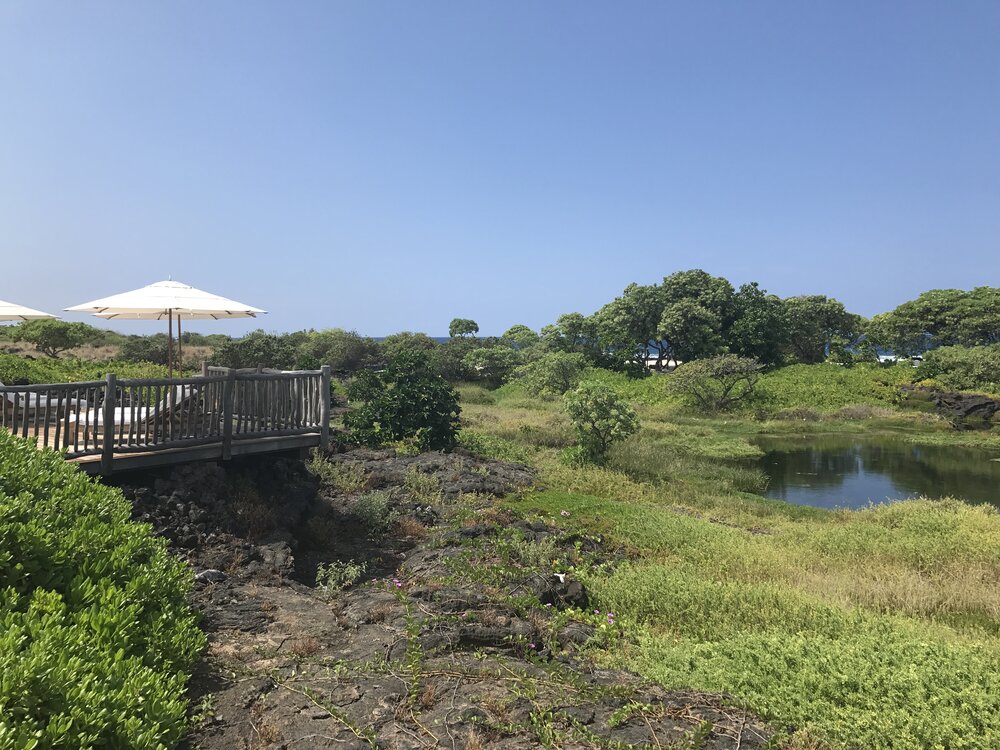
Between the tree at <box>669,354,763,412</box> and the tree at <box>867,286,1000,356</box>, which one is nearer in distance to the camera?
the tree at <box>669,354,763,412</box>

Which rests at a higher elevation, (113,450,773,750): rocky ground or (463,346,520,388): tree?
(463,346,520,388): tree

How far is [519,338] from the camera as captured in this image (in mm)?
63531

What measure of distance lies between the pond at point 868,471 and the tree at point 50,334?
3298 cm

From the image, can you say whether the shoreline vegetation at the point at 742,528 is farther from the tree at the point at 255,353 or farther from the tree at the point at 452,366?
the tree at the point at 452,366

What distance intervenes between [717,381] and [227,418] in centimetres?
3206

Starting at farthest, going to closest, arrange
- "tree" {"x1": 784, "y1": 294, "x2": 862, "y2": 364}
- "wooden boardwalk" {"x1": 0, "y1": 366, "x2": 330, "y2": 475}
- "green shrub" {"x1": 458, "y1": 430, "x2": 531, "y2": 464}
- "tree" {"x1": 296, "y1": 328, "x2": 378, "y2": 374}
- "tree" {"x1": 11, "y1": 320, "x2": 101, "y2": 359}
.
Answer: "tree" {"x1": 784, "y1": 294, "x2": 862, "y2": 364} < "tree" {"x1": 296, "y1": 328, "x2": 378, "y2": 374} < "tree" {"x1": 11, "y1": 320, "x2": 101, "y2": 359} < "green shrub" {"x1": 458, "y1": 430, "x2": 531, "y2": 464} < "wooden boardwalk" {"x1": 0, "y1": 366, "x2": 330, "y2": 475}

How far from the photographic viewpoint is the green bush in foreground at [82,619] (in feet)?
7.96

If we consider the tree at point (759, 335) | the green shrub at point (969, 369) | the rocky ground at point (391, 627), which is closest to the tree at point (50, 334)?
the rocky ground at point (391, 627)

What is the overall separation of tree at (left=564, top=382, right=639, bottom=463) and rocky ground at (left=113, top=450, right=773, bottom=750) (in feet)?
20.3

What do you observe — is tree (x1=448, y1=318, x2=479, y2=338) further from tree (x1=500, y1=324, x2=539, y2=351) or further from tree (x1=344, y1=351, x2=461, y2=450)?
tree (x1=344, y1=351, x2=461, y2=450)

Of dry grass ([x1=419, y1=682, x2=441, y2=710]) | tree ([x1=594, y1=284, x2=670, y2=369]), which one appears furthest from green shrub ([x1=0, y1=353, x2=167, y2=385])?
tree ([x1=594, y1=284, x2=670, y2=369])

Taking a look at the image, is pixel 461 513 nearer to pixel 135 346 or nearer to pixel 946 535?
pixel 946 535

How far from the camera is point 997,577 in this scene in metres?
7.95

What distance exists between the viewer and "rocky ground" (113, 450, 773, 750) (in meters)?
3.45
